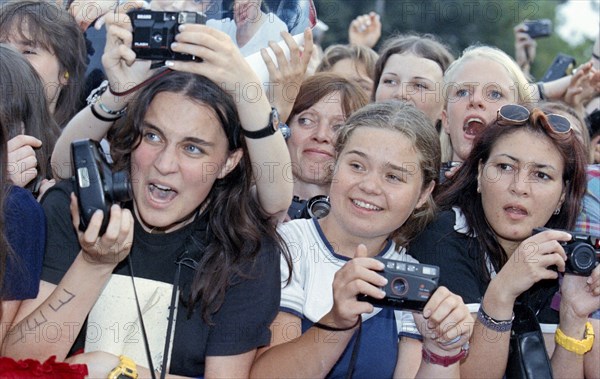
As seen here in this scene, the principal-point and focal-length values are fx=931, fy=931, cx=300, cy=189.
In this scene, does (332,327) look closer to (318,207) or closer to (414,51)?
(318,207)

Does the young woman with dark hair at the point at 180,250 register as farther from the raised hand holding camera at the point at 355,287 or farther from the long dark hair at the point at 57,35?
the long dark hair at the point at 57,35

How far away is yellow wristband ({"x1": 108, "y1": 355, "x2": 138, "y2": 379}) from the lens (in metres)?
2.88

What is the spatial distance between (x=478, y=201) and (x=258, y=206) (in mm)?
952

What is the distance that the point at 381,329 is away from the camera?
134 inches

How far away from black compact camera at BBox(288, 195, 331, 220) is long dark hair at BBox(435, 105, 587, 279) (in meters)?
0.49

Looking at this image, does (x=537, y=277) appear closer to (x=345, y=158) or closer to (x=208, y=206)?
(x=345, y=158)

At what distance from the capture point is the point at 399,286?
9.79 ft

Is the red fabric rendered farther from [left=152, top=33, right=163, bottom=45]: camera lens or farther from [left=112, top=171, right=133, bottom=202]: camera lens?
[left=152, top=33, right=163, bottom=45]: camera lens

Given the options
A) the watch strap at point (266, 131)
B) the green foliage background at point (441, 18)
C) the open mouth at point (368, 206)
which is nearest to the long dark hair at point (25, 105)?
the watch strap at point (266, 131)

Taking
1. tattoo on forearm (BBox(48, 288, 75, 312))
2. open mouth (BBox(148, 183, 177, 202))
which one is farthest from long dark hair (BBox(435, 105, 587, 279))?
tattoo on forearm (BBox(48, 288, 75, 312))

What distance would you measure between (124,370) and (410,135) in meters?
1.41

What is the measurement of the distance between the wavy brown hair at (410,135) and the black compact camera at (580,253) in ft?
1.87

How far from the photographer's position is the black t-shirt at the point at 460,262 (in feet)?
11.7

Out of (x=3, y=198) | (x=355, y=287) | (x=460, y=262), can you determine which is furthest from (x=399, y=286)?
(x=3, y=198)
